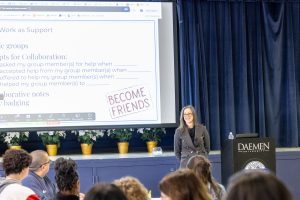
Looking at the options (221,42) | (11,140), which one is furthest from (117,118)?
(221,42)

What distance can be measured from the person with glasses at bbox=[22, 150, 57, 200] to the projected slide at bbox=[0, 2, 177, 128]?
6.66 feet

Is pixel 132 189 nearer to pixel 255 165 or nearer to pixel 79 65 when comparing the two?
pixel 255 165

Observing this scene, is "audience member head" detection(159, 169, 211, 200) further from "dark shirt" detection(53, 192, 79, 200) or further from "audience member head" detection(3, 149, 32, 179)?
"audience member head" detection(3, 149, 32, 179)

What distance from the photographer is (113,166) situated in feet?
17.0

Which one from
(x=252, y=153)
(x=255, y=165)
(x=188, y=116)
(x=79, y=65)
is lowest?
(x=255, y=165)

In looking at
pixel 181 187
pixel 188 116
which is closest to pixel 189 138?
pixel 188 116

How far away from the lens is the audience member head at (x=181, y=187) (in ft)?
5.49

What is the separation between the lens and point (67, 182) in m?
2.66

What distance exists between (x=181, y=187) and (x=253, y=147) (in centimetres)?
312

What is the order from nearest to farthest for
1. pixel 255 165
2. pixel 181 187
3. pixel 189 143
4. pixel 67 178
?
pixel 181 187, pixel 67 178, pixel 255 165, pixel 189 143

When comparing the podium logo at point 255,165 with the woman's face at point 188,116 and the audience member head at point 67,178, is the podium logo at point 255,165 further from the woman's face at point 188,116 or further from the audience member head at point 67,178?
the audience member head at point 67,178

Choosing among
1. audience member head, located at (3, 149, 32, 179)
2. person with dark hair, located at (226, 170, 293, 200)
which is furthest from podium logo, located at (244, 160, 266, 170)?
person with dark hair, located at (226, 170, 293, 200)

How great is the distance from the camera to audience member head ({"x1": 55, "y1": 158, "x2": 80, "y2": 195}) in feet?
8.70

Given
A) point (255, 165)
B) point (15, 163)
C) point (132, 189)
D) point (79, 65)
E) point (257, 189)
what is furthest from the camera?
point (79, 65)
